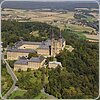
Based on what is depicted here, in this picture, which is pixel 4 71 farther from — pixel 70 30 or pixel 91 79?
pixel 70 30

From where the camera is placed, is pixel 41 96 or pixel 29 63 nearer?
pixel 41 96

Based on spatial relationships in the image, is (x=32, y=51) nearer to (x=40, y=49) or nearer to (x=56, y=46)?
(x=40, y=49)

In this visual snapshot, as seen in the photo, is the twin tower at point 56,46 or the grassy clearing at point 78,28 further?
the grassy clearing at point 78,28

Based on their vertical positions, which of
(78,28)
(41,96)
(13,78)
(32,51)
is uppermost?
(78,28)

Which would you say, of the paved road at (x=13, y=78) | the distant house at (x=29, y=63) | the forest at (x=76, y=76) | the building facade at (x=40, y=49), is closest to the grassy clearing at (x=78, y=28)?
the building facade at (x=40, y=49)

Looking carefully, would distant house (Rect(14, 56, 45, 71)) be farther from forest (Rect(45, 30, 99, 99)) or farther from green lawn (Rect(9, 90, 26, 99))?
green lawn (Rect(9, 90, 26, 99))

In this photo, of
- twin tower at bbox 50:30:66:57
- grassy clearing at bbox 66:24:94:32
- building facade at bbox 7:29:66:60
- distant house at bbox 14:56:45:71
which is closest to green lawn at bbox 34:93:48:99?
distant house at bbox 14:56:45:71

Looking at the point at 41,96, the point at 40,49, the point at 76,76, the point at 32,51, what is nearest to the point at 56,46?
the point at 40,49

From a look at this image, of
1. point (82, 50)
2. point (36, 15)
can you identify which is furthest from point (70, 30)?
point (82, 50)

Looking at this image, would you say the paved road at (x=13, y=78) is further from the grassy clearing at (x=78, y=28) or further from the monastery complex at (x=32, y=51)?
the grassy clearing at (x=78, y=28)
